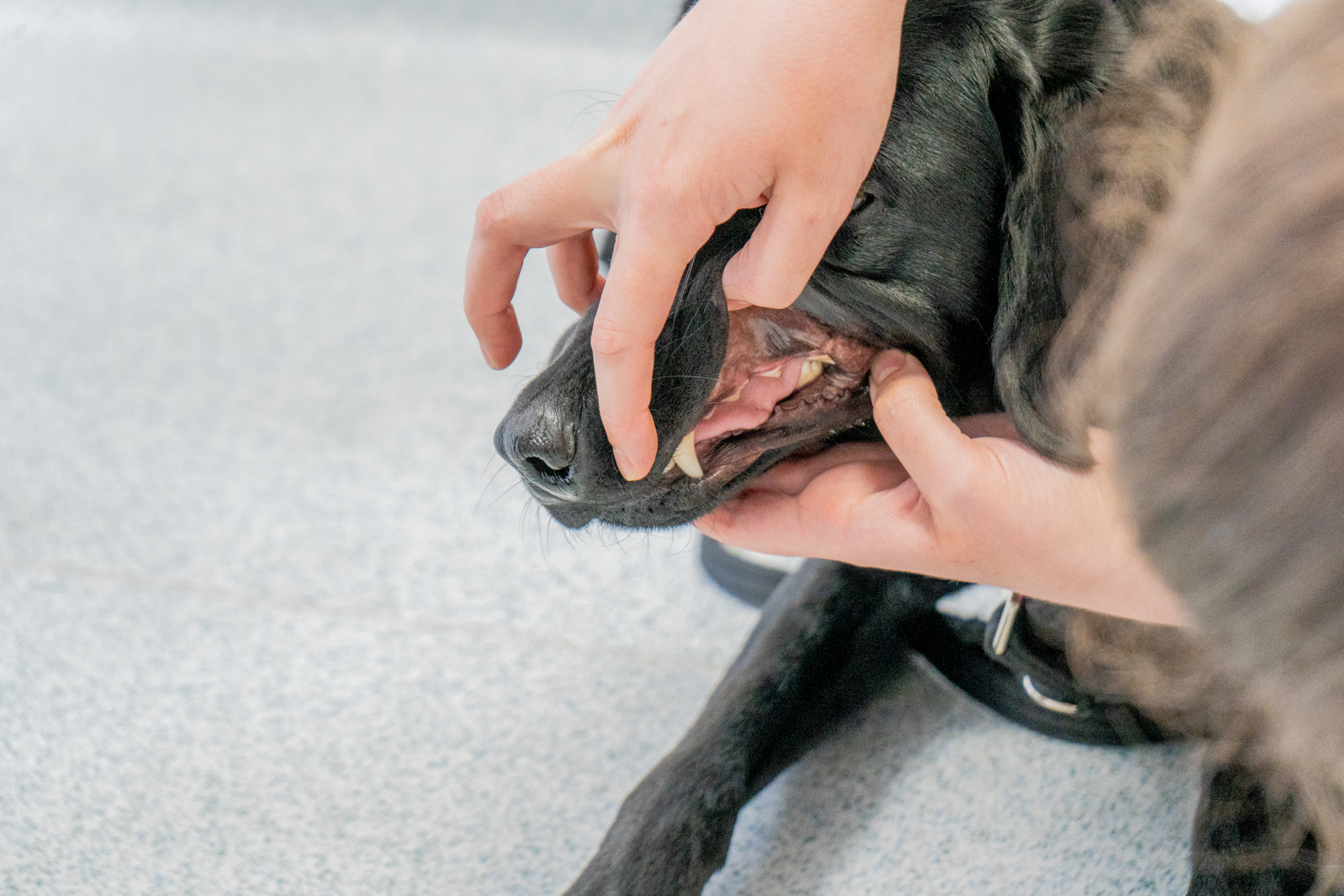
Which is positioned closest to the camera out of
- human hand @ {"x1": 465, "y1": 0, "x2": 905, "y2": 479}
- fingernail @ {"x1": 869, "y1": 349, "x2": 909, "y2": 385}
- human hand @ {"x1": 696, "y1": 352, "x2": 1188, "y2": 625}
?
human hand @ {"x1": 465, "y1": 0, "x2": 905, "y2": 479}

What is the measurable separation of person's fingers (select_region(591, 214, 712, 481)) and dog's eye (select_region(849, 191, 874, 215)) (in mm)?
219

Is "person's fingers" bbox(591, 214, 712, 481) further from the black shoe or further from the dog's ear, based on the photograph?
the black shoe

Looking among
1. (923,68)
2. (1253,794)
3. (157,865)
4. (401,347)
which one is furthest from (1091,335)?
(401,347)

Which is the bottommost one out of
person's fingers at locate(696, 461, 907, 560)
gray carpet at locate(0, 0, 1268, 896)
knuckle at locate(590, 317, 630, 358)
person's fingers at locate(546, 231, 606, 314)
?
gray carpet at locate(0, 0, 1268, 896)

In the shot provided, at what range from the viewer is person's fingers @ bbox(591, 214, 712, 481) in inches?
27.6

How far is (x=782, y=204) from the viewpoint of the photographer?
0.71m

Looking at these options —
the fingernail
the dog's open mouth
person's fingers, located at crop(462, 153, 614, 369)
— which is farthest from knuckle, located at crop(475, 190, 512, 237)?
the fingernail

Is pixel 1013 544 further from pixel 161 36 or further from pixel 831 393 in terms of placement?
pixel 161 36

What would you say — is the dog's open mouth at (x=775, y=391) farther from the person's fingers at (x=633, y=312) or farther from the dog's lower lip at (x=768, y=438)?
the person's fingers at (x=633, y=312)

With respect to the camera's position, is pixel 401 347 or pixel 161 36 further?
pixel 161 36

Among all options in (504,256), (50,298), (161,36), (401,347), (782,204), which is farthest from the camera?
(161,36)

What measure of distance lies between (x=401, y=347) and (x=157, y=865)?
113 cm

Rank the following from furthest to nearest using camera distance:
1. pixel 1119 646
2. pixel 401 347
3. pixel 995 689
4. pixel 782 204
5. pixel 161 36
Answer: pixel 161 36
pixel 401 347
pixel 995 689
pixel 1119 646
pixel 782 204

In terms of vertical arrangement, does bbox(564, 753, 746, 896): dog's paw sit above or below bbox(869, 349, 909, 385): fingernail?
below
